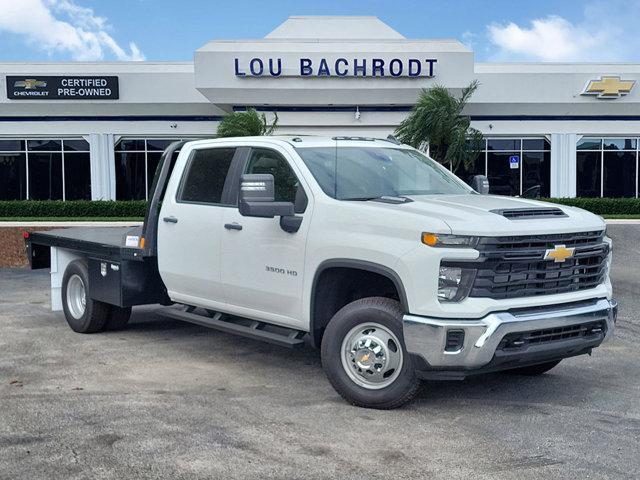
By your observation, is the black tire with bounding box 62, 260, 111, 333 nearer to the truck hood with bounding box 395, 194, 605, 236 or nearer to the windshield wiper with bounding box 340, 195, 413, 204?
the windshield wiper with bounding box 340, 195, 413, 204

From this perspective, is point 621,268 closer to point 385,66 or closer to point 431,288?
point 431,288

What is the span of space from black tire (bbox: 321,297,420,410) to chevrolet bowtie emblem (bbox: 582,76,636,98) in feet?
90.9

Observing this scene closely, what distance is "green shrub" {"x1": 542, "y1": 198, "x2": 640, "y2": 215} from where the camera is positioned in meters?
27.7

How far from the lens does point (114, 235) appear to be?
29.6ft

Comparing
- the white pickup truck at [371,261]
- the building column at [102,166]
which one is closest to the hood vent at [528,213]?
the white pickup truck at [371,261]

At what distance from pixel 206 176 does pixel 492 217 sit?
3022 mm

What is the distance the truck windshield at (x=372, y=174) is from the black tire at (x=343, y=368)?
0.97 meters

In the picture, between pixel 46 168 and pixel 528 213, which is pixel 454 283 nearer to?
pixel 528 213

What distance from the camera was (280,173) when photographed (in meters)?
6.62

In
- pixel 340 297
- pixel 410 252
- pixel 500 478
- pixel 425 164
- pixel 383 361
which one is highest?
pixel 425 164

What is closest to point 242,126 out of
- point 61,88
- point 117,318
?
point 61,88

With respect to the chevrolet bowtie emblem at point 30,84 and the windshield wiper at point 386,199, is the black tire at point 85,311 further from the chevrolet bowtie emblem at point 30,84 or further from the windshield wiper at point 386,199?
the chevrolet bowtie emblem at point 30,84

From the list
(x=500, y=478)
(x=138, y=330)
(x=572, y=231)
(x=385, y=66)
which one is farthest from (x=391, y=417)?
(x=385, y=66)

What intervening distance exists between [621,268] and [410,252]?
10992mm
